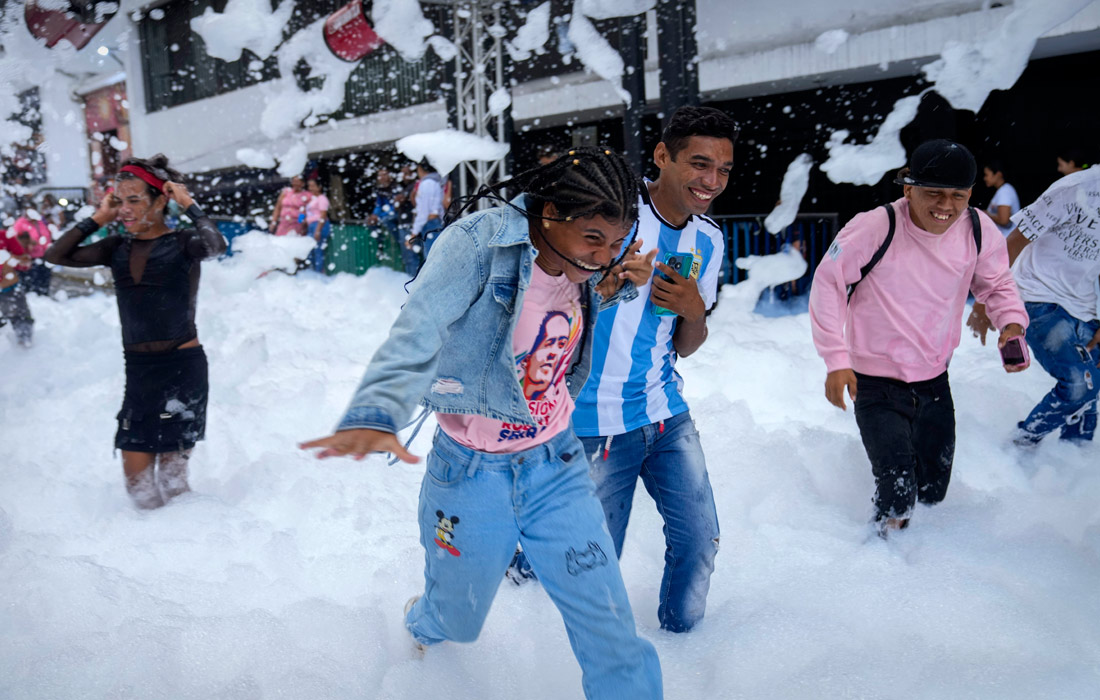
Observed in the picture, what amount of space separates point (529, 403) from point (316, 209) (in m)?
11.9

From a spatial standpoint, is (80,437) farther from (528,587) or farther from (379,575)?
(528,587)

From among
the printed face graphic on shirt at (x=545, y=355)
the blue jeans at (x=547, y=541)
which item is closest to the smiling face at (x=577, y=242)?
the printed face graphic on shirt at (x=545, y=355)

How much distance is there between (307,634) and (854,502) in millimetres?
2725

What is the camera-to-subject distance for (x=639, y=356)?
2.74m

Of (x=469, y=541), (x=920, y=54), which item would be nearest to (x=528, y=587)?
(x=469, y=541)

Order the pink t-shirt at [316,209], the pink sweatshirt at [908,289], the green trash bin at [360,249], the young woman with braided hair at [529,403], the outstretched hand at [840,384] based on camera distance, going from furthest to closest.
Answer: the pink t-shirt at [316,209] < the green trash bin at [360,249] < the pink sweatshirt at [908,289] < the outstretched hand at [840,384] < the young woman with braided hair at [529,403]

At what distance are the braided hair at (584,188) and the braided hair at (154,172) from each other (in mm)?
2424

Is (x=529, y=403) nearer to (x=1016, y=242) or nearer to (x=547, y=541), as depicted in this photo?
(x=547, y=541)

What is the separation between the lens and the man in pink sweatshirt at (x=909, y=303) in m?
3.28

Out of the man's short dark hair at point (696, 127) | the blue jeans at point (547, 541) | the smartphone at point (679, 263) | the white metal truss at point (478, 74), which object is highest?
the white metal truss at point (478, 74)

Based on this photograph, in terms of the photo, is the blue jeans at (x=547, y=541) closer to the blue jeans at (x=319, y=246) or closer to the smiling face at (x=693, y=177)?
the smiling face at (x=693, y=177)

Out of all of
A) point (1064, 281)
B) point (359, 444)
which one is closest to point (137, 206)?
point (359, 444)

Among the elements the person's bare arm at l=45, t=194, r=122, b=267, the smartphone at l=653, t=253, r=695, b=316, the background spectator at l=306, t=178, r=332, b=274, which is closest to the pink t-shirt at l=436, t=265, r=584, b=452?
the smartphone at l=653, t=253, r=695, b=316

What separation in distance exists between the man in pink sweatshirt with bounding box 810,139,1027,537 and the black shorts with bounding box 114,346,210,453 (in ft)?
9.41
